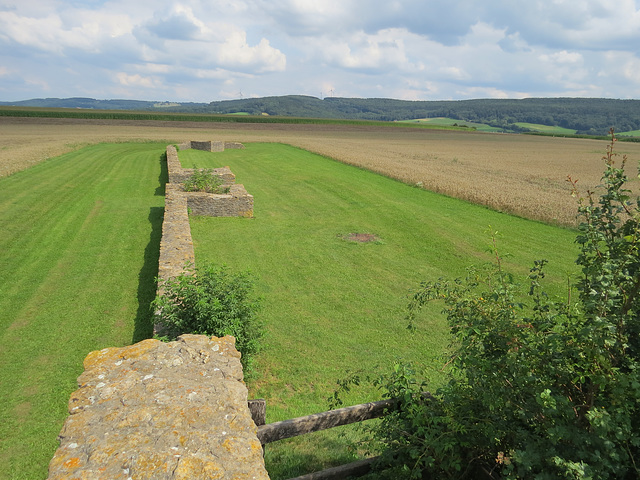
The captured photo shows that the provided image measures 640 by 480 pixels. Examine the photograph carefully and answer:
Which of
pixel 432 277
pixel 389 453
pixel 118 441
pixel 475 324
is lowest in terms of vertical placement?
pixel 432 277

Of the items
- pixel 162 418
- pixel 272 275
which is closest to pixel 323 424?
pixel 162 418

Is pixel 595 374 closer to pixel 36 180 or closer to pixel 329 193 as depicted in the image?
pixel 329 193

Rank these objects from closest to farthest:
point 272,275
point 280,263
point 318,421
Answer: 1. point 318,421
2. point 272,275
3. point 280,263

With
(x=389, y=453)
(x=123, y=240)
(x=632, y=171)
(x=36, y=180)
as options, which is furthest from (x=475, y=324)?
(x=632, y=171)

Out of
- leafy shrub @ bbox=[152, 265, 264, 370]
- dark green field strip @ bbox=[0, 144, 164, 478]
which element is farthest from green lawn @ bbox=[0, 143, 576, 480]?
leafy shrub @ bbox=[152, 265, 264, 370]

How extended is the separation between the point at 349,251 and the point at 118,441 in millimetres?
10360

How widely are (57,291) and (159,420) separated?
799 centimetres

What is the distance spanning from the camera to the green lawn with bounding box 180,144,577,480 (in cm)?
647

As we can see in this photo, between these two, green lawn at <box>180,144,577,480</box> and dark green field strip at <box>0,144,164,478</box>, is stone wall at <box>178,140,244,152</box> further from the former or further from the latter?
dark green field strip at <box>0,144,164,478</box>

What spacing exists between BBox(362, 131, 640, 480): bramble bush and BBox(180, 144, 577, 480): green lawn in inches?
21.0

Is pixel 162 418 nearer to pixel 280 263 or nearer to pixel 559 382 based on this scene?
pixel 559 382

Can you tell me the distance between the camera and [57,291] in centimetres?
939

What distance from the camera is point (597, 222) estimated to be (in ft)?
9.28

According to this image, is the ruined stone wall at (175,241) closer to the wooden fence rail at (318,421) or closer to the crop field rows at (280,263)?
the crop field rows at (280,263)
